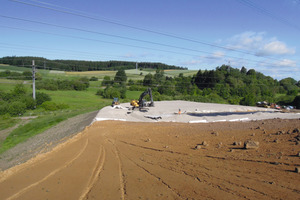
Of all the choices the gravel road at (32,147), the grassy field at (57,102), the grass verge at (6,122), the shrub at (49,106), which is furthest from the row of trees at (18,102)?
the gravel road at (32,147)

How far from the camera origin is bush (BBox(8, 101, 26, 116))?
142 ft

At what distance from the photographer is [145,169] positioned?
10.6 m

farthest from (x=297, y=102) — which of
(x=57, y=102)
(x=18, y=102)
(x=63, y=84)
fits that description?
(x=63, y=84)

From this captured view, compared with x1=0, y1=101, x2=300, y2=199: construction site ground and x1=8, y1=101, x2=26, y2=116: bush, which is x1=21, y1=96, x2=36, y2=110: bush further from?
x1=0, y1=101, x2=300, y2=199: construction site ground

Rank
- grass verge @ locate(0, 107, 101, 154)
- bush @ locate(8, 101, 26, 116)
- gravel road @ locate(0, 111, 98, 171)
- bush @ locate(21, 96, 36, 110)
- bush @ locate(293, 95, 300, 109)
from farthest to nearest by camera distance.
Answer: bush @ locate(293, 95, 300, 109), bush @ locate(21, 96, 36, 110), bush @ locate(8, 101, 26, 116), grass verge @ locate(0, 107, 101, 154), gravel road @ locate(0, 111, 98, 171)

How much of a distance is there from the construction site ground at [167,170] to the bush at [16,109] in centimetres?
3304

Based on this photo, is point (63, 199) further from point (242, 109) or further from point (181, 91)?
point (181, 91)

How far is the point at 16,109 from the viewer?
144ft

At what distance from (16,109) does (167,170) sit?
41706 mm

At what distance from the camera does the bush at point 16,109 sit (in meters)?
43.4

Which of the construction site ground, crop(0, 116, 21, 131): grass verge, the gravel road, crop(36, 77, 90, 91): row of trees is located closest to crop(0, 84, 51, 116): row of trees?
crop(0, 116, 21, 131): grass verge

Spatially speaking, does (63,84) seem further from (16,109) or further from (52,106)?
(16,109)

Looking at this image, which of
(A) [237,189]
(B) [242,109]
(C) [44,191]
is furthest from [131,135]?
(B) [242,109]

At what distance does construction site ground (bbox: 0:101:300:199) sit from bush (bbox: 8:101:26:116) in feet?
108
